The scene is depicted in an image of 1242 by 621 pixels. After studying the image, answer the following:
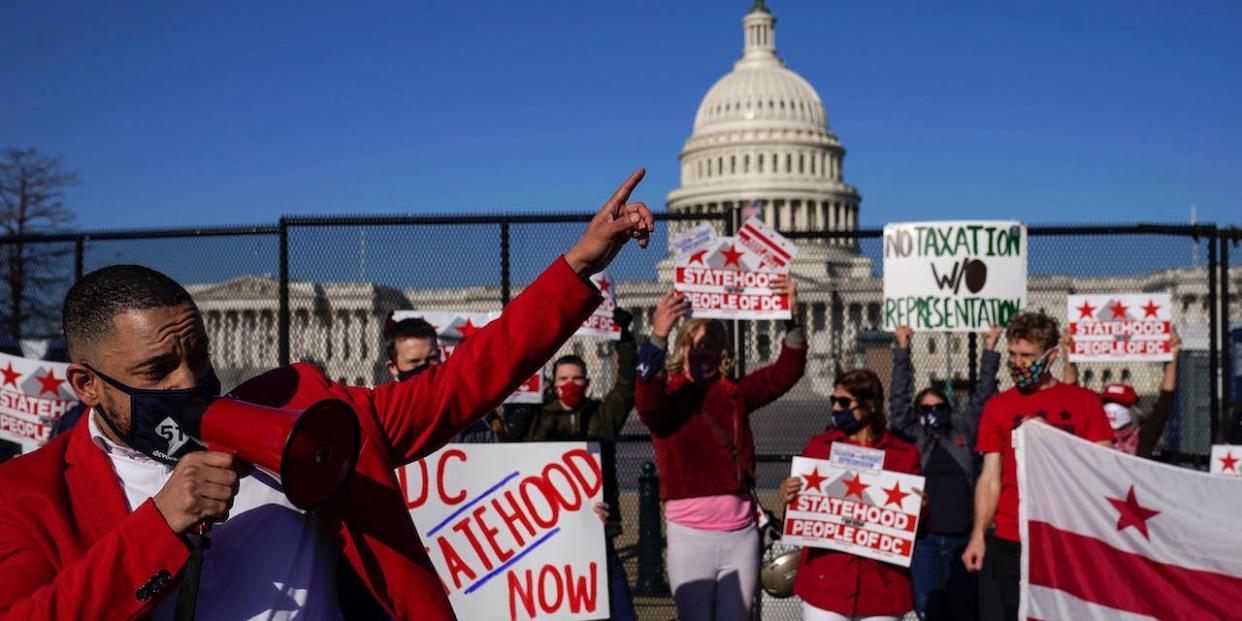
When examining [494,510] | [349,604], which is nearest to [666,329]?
[494,510]

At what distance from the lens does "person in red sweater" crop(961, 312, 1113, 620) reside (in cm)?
532

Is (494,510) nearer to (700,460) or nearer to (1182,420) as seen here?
(700,460)

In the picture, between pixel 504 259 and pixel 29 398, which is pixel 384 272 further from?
pixel 29 398

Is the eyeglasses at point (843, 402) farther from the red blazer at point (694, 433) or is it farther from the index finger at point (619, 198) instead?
the index finger at point (619, 198)

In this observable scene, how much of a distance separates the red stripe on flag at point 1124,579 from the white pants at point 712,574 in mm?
1211

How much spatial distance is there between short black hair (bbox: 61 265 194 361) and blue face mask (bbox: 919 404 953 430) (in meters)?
6.18

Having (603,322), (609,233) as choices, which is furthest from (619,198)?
(603,322)

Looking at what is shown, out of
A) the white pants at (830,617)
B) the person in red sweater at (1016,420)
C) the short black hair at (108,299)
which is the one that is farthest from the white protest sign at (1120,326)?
the short black hair at (108,299)

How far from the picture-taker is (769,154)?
90375 millimetres

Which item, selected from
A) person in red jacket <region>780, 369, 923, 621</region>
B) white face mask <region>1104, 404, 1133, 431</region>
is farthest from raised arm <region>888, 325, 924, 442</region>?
person in red jacket <region>780, 369, 923, 621</region>

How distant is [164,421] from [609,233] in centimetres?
76

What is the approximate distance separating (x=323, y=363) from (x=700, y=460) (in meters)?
4.24

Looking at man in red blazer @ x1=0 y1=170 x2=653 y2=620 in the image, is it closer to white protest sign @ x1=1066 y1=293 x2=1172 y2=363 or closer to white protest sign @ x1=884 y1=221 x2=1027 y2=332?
white protest sign @ x1=884 y1=221 x2=1027 y2=332

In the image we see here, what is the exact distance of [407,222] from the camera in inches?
319
